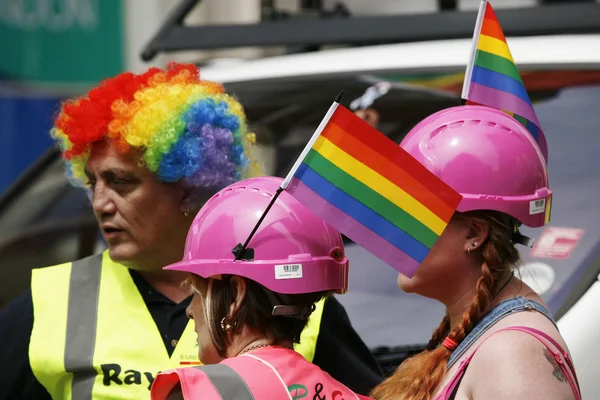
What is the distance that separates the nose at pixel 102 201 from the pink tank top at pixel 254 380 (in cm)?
101

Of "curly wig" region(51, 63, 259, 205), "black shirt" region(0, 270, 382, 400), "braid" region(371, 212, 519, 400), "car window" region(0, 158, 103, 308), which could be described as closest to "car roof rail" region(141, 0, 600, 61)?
"car window" region(0, 158, 103, 308)

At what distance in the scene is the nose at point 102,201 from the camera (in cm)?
348

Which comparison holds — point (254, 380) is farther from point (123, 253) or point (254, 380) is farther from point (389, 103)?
point (389, 103)

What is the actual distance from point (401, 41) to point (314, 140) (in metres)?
2.51

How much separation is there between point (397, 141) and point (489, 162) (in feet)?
4.96

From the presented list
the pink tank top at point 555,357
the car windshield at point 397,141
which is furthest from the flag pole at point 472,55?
the pink tank top at point 555,357

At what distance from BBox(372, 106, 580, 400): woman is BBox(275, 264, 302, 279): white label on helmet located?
221mm

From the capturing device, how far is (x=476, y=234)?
8.66 feet

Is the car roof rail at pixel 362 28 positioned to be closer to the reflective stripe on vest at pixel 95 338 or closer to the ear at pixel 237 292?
the reflective stripe on vest at pixel 95 338

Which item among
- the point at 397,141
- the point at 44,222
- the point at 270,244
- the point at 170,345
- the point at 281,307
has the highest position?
the point at 270,244

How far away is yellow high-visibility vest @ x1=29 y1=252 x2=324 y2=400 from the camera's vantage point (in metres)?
3.32

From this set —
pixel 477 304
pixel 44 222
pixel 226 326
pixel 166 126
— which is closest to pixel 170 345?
pixel 166 126

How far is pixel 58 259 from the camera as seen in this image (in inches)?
204

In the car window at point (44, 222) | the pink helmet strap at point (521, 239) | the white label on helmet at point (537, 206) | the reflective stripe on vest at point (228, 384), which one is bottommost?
the car window at point (44, 222)
